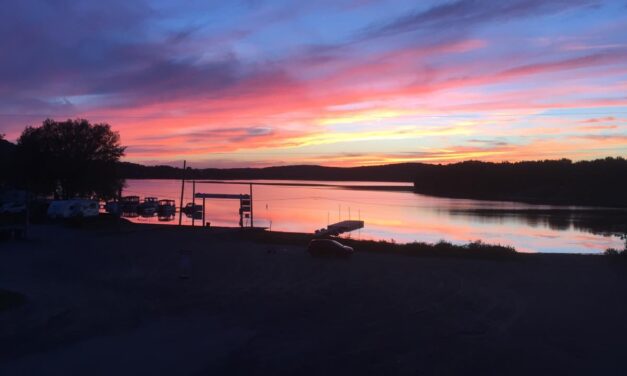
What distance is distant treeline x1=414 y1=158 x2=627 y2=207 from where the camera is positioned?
117375 millimetres

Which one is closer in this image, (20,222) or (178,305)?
(178,305)

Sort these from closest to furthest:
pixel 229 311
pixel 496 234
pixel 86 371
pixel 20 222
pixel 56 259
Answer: pixel 86 371, pixel 229 311, pixel 56 259, pixel 20 222, pixel 496 234

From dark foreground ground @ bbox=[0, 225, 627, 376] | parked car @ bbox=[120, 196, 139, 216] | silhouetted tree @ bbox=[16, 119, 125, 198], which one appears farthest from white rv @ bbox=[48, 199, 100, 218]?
parked car @ bbox=[120, 196, 139, 216]

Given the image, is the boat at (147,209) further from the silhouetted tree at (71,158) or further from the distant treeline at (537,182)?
the distant treeline at (537,182)

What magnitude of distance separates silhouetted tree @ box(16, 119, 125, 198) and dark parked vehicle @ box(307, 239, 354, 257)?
36.6 m

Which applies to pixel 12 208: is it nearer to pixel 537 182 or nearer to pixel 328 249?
pixel 328 249

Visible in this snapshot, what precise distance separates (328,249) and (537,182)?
411 ft

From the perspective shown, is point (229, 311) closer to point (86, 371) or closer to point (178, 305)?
point (178, 305)

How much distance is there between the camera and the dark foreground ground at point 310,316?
11766 mm

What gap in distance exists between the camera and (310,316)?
1549cm

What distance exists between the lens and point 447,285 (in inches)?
782

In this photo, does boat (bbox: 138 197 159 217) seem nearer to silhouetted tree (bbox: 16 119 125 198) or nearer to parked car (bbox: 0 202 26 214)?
silhouetted tree (bbox: 16 119 125 198)

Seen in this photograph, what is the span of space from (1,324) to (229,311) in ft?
19.3

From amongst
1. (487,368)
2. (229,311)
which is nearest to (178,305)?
(229,311)
